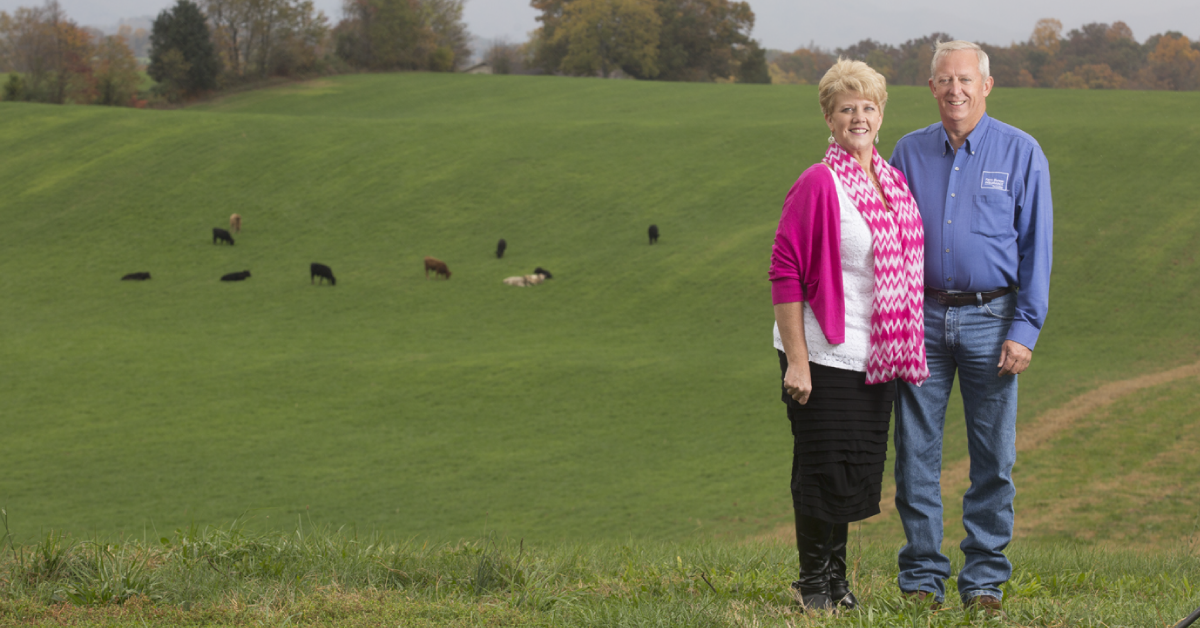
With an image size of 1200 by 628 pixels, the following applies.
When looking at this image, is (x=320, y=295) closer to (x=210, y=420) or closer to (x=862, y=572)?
(x=210, y=420)

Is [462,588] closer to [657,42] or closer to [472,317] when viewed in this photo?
[472,317]

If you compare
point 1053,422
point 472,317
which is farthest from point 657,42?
Result: point 1053,422

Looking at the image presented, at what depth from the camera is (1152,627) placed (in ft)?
10.9

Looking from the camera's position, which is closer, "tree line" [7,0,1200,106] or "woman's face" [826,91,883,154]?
"woman's face" [826,91,883,154]

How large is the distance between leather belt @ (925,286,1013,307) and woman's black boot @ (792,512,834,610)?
1092 millimetres

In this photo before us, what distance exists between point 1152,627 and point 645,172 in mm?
34577

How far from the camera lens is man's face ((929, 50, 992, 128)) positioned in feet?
12.7

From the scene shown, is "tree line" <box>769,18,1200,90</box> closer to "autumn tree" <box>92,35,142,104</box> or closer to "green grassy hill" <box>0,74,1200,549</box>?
"green grassy hill" <box>0,74,1200,549</box>

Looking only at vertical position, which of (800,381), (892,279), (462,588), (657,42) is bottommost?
(462,588)

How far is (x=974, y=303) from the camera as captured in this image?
3.84 meters

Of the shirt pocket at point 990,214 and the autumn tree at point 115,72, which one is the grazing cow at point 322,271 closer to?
the shirt pocket at point 990,214

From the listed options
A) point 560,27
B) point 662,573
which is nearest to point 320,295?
point 662,573

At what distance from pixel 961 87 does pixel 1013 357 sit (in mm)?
1209

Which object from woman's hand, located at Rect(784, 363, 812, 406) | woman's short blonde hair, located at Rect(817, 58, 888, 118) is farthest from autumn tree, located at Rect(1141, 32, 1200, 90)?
woman's hand, located at Rect(784, 363, 812, 406)
